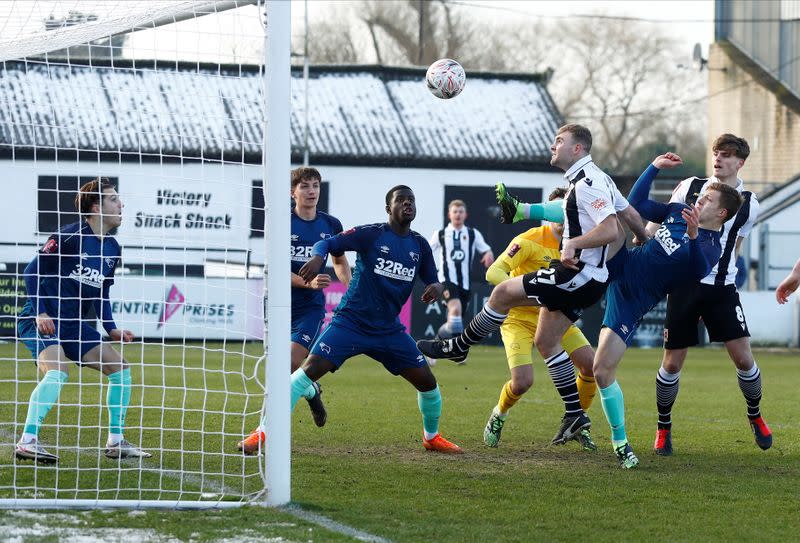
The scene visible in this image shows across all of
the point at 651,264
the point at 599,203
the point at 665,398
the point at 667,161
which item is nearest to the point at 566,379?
the point at 665,398

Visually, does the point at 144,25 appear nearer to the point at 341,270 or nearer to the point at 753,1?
the point at 341,270

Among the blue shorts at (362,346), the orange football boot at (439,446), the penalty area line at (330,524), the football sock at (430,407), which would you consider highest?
the blue shorts at (362,346)

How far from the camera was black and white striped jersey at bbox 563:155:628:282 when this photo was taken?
7.59 m

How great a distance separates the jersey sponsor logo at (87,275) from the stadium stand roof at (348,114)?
1856cm

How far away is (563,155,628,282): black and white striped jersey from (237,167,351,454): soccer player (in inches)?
76.4

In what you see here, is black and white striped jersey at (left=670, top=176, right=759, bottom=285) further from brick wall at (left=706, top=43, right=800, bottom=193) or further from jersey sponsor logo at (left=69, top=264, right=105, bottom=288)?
brick wall at (left=706, top=43, right=800, bottom=193)

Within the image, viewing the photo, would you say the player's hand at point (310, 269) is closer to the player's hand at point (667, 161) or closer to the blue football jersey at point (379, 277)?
the blue football jersey at point (379, 277)

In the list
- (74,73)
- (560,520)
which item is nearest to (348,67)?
(74,73)

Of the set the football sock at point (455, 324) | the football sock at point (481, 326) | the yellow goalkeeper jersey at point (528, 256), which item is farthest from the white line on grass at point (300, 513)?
the football sock at point (455, 324)

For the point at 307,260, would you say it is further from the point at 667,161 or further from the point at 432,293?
the point at 667,161

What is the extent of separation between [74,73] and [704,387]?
20629 mm

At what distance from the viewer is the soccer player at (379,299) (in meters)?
8.10

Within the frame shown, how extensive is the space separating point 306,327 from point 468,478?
2308 millimetres

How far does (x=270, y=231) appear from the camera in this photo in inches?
244
